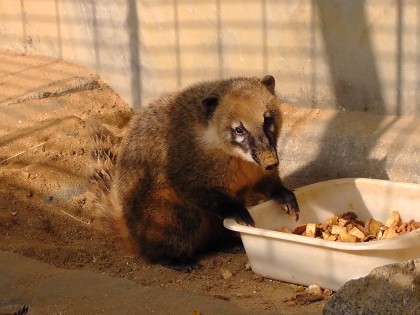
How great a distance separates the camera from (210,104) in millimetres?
5262

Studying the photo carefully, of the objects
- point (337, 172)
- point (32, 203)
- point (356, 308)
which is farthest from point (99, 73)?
point (356, 308)

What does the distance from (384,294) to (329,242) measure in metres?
0.67

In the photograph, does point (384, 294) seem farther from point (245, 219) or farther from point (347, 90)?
point (347, 90)

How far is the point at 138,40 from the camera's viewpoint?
7121mm

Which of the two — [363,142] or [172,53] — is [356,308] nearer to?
[363,142]

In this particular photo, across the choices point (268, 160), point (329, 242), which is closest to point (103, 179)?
point (268, 160)

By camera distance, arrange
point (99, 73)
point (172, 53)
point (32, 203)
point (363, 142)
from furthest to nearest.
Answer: point (99, 73)
point (172, 53)
point (32, 203)
point (363, 142)

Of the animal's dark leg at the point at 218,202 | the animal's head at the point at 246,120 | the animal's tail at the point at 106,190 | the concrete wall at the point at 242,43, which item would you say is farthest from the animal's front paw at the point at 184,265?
the concrete wall at the point at 242,43

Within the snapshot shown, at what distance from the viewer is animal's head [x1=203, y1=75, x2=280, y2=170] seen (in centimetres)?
491

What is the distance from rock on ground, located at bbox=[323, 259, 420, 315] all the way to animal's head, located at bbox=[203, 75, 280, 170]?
1131 millimetres

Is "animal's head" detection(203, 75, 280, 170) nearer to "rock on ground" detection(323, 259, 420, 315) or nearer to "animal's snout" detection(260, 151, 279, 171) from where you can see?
"animal's snout" detection(260, 151, 279, 171)

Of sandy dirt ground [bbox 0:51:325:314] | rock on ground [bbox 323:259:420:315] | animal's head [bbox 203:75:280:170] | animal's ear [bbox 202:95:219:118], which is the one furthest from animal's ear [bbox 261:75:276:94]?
rock on ground [bbox 323:259:420:315]

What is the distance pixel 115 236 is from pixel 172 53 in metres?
1.78

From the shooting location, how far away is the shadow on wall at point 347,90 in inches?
222
